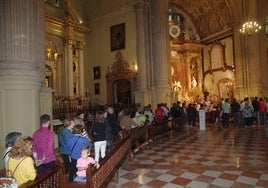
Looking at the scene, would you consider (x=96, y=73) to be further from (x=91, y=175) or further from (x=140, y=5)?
(x=91, y=175)

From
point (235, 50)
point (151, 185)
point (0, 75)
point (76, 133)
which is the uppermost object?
point (235, 50)

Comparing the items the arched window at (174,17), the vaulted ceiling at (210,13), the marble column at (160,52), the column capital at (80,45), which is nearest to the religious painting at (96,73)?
the column capital at (80,45)

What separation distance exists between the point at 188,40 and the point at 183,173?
19.7 meters

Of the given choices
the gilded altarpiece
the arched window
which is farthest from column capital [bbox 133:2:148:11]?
the arched window

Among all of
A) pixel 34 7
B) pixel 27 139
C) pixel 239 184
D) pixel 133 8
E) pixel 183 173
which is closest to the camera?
pixel 27 139

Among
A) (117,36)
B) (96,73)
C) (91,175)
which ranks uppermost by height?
(117,36)

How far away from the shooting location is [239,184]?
4.82 m

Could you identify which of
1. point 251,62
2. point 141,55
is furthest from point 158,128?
point 251,62

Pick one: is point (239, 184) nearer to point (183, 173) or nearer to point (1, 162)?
point (183, 173)

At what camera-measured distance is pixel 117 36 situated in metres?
18.9

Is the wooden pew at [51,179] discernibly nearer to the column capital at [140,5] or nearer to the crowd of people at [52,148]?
the crowd of people at [52,148]

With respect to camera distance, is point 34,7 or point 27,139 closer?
point 27,139

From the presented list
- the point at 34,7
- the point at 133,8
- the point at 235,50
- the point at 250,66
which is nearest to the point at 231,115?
the point at 250,66

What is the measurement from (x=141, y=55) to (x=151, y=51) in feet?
2.33
